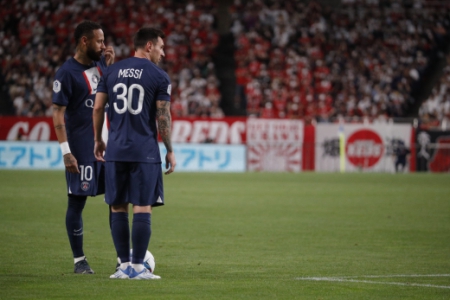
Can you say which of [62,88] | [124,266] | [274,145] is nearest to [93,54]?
Answer: [62,88]

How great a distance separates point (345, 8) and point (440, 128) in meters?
11.1

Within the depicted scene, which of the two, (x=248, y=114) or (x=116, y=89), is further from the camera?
(x=248, y=114)

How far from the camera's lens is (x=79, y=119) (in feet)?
26.7

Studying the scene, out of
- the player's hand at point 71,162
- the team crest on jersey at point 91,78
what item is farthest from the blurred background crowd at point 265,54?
the player's hand at point 71,162

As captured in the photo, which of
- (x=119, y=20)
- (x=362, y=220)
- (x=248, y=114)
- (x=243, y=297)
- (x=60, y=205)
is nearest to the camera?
(x=243, y=297)

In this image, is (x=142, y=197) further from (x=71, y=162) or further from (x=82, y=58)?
(x=82, y=58)

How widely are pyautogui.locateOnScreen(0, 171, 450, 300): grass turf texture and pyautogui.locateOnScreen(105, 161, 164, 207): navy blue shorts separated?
690 mm

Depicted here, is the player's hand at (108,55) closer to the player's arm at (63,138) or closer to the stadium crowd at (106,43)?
the player's arm at (63,138)

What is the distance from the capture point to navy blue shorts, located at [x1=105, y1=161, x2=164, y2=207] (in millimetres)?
7168

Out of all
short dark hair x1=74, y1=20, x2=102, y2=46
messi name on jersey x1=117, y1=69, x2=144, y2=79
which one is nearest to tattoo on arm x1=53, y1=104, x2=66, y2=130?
short dark hair x1=74, y1=20, x2=102, y2=46

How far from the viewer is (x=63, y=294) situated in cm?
652

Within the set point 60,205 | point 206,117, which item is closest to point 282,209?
point 60,205

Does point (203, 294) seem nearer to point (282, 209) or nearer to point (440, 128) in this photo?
point (282, 209)

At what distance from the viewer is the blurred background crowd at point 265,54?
1303 inches
